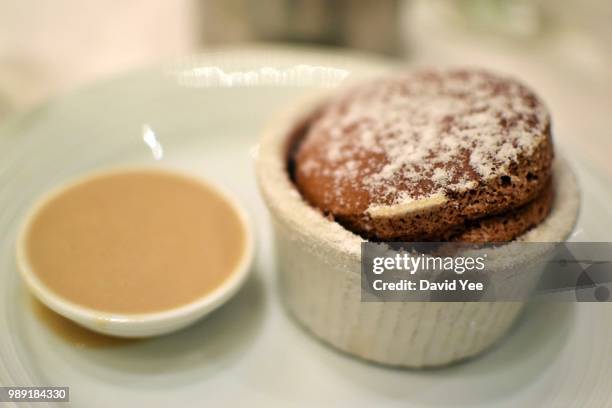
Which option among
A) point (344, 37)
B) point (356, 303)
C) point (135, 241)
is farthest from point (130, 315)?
point (344, 37)

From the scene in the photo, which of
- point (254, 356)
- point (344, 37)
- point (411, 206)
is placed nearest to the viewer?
point (411, 206)

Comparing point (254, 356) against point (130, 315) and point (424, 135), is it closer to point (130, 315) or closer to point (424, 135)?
point (130, 315)

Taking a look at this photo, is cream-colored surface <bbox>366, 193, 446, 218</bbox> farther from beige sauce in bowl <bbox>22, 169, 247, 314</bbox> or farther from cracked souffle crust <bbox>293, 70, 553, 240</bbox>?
beige sauce in bowl <bbox>22, 169, 247, 314</bbox>

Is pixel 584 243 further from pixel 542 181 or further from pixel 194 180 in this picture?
pixel 194 180

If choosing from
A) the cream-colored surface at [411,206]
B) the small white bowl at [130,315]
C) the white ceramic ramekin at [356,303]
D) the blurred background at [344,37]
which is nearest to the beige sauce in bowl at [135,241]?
the small white bowl at [130,315]

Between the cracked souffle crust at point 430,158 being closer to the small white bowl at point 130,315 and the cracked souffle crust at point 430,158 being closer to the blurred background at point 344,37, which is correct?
the small white bowl at point 130,315

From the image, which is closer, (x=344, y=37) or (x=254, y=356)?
(x=254, y=356)
